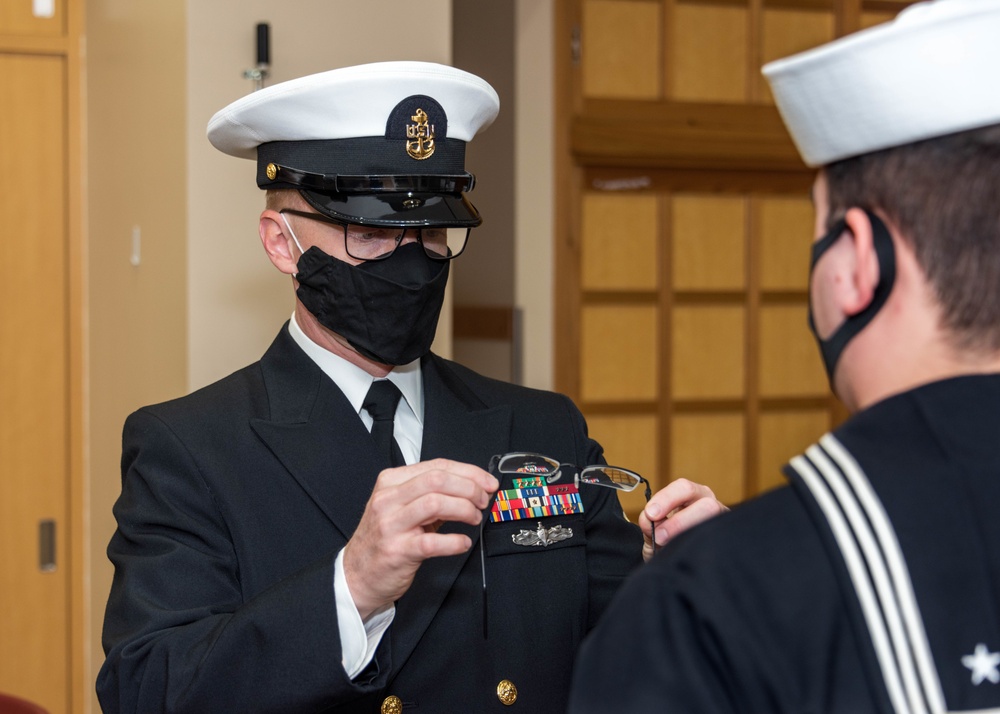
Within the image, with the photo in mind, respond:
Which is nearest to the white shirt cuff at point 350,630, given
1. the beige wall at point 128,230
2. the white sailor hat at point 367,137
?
the white sailor hat at point 367,137

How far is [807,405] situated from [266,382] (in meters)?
2.71

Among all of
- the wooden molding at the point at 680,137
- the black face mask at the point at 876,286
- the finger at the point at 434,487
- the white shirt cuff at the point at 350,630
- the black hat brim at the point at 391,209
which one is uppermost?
the wooden molding at the point at 680,137

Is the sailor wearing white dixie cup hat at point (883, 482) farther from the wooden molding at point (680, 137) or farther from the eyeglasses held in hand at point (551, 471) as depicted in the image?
the wooden molding at point (680, 137)

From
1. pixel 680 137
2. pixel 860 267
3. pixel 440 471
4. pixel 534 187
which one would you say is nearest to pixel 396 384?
pixel 440 471

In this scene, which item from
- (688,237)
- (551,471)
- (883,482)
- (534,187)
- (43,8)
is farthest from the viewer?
(688,237)

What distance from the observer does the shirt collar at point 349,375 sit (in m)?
1.56

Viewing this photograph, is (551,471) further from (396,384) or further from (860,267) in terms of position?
(860,267)

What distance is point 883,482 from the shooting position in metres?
0.74

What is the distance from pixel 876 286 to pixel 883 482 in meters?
0.15

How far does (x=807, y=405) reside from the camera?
3.84 m

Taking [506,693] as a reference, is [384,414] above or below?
above

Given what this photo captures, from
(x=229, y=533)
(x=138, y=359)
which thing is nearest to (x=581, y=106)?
(x=138, y=359)

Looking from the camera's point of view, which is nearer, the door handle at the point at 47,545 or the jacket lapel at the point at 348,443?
the jacket lapel at the point at 348,443

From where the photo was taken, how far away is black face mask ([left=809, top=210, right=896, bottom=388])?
2.54ft
